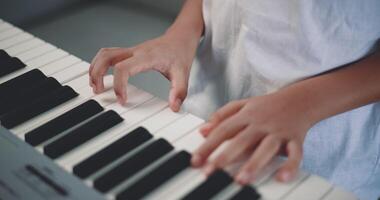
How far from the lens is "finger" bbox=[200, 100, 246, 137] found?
0.67 meters

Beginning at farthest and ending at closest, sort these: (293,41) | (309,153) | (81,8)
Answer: (81,8) → (309,153) → (293,41)

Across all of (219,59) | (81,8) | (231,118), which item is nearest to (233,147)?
(231,118)

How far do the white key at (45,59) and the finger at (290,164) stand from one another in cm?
45

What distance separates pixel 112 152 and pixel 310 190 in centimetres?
25

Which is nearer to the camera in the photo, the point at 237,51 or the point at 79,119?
the point at 79,119

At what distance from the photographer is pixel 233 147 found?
24.0 inches

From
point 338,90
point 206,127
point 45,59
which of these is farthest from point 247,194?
point 45,59

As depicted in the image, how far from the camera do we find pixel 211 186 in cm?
59

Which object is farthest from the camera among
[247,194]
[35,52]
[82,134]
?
[35,52]

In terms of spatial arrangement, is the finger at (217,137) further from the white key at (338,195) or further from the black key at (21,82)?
the black key at (21,82)

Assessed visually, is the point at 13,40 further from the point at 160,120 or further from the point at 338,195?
the point at 338,195

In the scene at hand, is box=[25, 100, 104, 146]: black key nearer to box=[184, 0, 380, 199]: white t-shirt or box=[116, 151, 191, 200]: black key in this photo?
box=[116, 151, 191, 200]: black key

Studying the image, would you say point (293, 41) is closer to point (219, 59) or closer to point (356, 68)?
point (356, 68)

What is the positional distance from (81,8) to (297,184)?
→ 1642 mm
